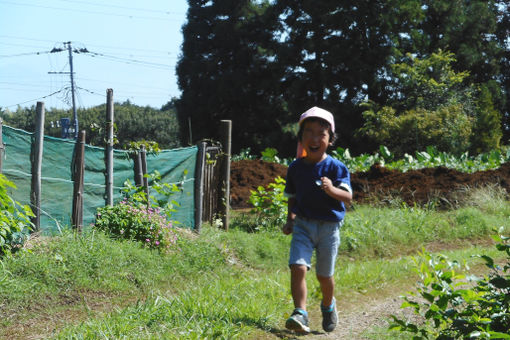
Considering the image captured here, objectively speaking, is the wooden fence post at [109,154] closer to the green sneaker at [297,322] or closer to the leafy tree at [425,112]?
the green sneaker at [297,322]

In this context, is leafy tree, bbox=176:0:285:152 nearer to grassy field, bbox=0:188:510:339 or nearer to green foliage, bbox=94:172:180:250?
grassy field, bbox=0:188:510:339

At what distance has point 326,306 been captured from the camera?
4.63 metres

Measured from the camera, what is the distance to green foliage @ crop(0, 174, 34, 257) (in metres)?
5.66

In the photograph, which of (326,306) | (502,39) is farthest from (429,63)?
(326,306)

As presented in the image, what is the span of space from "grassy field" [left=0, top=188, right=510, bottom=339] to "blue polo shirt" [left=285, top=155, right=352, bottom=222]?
0.94 metres

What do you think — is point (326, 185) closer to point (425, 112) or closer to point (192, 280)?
point (192, 280)

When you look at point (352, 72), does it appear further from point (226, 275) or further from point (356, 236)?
point (226, 275)

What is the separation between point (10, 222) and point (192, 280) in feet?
7.27

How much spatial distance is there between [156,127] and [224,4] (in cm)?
2611

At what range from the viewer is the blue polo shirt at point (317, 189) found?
456cm

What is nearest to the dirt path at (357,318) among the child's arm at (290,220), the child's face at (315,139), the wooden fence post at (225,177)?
the child's arm at (290,220)

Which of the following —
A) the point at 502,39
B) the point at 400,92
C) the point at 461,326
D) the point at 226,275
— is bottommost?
the point at 226,275

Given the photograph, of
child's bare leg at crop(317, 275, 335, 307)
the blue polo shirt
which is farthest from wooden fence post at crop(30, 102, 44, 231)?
child's bare leg at crop(317, 275, 335, 307)

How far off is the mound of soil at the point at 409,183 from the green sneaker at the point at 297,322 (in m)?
8.39
